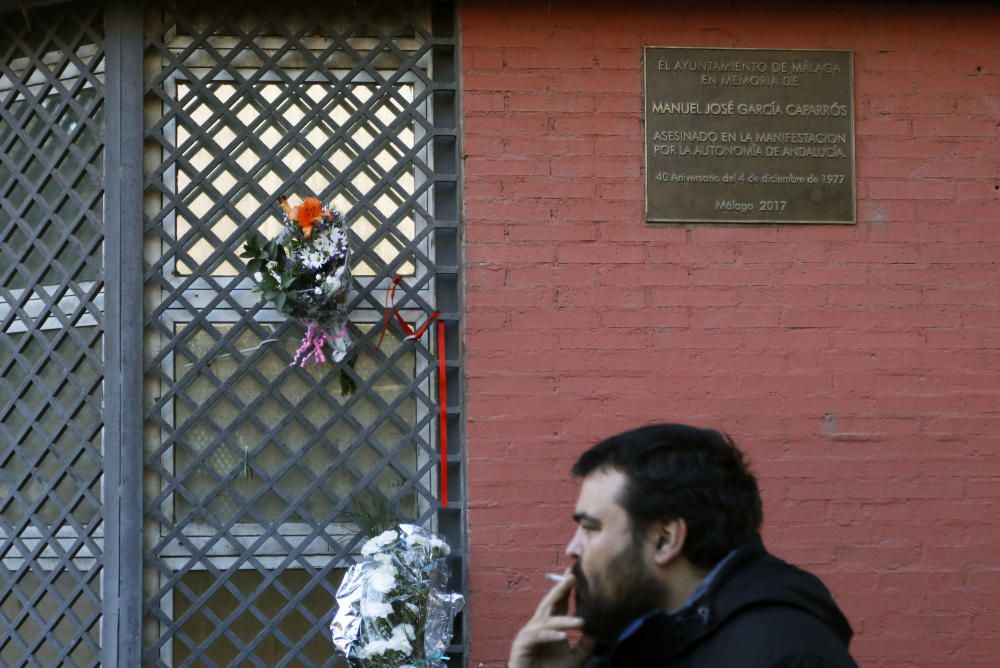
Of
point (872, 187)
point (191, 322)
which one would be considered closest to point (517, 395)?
point (191, 322)

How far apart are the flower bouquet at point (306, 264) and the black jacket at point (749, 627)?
2.67 metres

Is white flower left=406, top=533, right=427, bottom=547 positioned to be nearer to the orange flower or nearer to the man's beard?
the orange flower

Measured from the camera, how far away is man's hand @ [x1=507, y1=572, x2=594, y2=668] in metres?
3.13

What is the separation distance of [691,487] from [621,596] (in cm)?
27

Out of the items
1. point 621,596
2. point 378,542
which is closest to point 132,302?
point 378,542

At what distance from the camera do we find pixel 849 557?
5492 millimetres

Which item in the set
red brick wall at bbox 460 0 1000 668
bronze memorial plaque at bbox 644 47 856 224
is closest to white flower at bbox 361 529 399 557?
red brick wall at bbox 460 0 1000 668

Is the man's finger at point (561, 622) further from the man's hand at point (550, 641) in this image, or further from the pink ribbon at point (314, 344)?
the pink ribbon at point (314, 344)

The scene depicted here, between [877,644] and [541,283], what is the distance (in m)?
1.96

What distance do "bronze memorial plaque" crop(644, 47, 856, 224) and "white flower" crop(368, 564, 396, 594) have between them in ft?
5.77

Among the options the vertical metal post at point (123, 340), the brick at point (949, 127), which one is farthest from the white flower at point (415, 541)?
the brick at point (949, 127)

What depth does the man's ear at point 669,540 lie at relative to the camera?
285cm

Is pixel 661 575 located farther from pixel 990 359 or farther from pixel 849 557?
pixel 990 359

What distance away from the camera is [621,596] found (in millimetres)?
2869
